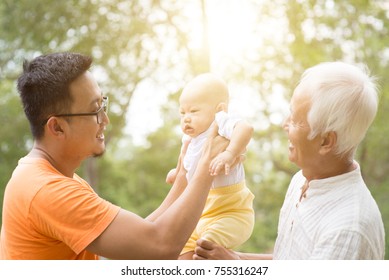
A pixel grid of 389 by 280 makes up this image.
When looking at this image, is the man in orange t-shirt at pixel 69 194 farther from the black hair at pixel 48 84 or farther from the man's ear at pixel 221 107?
the man's ear at pixel 221 107

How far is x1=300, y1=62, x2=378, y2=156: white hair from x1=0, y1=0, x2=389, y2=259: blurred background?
5275 mm

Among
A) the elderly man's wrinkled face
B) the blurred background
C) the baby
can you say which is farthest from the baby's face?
the blurred background

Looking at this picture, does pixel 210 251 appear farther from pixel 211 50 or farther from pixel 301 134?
pixel 211 50

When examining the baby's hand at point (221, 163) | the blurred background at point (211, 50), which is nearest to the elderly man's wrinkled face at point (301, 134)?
the baby's hand at point (221, 163)

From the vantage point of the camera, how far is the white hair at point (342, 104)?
5.33ft

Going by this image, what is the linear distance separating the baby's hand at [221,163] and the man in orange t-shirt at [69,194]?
0.03 m

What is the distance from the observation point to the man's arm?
66.0 inches

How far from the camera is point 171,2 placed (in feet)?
25.2

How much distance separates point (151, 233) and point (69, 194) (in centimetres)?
27

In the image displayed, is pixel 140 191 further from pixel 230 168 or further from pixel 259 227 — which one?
pixel 230 168

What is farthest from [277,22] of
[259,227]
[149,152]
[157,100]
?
[149,152]

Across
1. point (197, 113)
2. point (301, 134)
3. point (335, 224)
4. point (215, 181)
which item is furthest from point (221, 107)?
point (335, 224)

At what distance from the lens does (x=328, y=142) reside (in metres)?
1.67

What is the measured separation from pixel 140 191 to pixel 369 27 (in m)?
5.77
